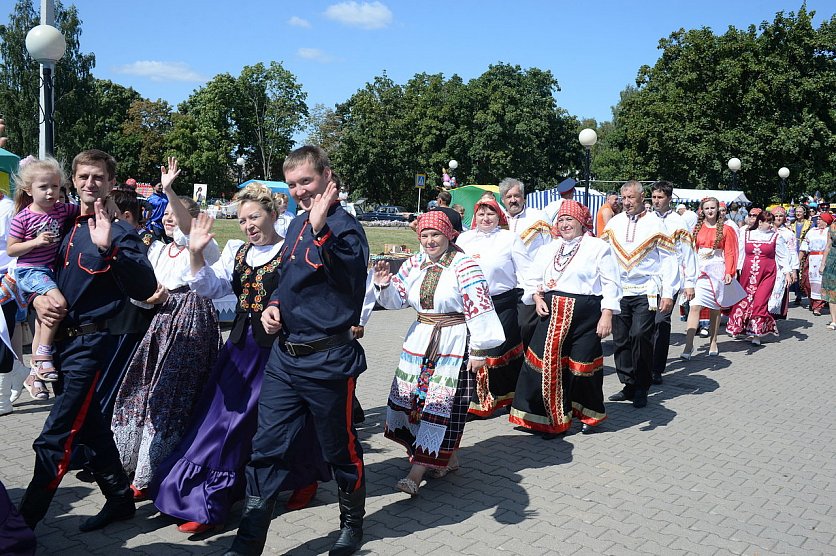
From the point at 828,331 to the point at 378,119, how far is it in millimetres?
42437

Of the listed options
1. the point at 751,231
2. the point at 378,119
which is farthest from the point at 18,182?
the point at 378,119

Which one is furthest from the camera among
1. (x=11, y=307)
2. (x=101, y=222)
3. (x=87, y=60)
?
(x=87, y=60)

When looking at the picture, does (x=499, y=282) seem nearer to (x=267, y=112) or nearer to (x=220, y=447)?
(x=220, y=447)

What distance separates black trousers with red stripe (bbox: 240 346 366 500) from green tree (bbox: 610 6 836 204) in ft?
115

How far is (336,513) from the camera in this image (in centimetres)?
445

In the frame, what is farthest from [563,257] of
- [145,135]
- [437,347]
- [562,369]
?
[145,135]

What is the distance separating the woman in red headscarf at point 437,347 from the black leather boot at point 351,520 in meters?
0.81

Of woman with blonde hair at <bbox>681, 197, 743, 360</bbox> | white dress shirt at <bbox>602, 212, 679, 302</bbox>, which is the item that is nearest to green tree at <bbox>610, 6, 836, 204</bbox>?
woman with blonde hair at <bbox>681, 197, 743, 360</bbox>

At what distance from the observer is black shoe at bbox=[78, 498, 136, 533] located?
4051mm

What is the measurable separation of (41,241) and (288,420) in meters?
1.54

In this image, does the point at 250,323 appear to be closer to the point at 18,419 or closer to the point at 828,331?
the point at 18,419

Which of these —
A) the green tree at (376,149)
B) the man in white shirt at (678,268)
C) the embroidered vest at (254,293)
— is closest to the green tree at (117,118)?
the green tree at (376,149)

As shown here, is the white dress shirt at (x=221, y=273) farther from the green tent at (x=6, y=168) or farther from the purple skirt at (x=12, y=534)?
the green tent at (x=6, y=168)

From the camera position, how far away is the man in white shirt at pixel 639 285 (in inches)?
291
